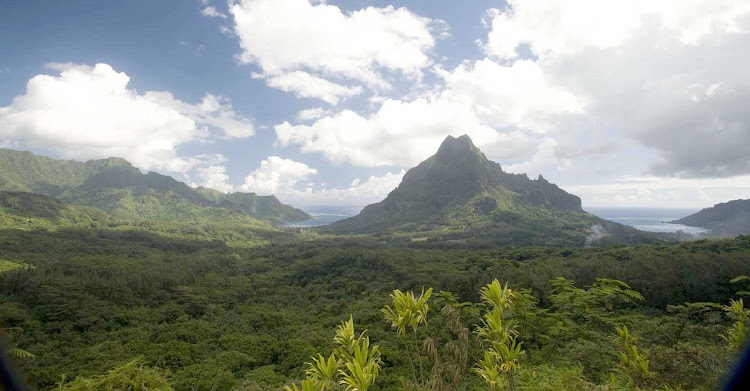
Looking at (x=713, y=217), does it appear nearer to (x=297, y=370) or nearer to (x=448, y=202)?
(x=448, y=202)

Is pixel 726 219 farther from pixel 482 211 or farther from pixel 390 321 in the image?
pixel 390 321

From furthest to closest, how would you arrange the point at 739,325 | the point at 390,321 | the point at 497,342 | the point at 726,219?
1. the point at 726,219
2. the point at 390,321
3. the point at 739,325
4. the point at 497,342

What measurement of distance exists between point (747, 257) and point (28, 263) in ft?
343

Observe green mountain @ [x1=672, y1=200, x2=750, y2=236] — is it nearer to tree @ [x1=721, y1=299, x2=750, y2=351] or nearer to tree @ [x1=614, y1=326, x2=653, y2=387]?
tree @ [x1=721, y1=299, x2=750, y2=351]

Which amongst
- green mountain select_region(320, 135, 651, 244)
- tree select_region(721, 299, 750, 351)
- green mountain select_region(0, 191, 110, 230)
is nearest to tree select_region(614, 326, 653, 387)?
tree select_region(721, 299, 750, 351)

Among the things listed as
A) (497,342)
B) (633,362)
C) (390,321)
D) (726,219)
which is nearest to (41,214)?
(390,321)

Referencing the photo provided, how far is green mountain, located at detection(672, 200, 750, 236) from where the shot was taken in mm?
144125

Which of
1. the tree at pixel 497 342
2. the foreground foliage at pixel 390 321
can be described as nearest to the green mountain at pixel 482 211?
the foreground foliage at pixel 390 321

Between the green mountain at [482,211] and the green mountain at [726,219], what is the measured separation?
58.6 metres

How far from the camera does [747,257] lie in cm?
2977

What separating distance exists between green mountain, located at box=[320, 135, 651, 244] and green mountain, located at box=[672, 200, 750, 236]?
58.6m

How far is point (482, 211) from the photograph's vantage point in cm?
15525

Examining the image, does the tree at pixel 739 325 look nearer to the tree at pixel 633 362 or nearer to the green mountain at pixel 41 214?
the tree at pixel 633 362

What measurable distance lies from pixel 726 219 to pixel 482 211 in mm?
141114
